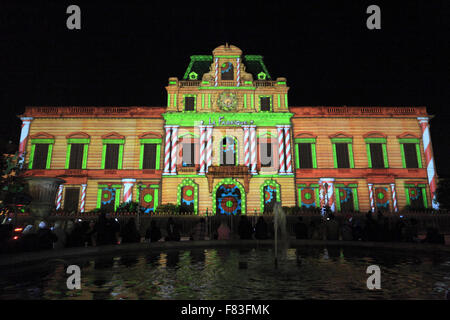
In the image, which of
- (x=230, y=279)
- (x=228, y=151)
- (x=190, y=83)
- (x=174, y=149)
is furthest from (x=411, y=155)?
(x=230, y=279)

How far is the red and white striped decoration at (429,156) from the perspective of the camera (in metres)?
26.3

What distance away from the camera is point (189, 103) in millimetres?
27984

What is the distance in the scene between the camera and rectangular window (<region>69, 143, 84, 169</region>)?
89.8 ft

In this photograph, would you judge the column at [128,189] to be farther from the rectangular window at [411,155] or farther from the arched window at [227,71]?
the rectangular window at [411,155]

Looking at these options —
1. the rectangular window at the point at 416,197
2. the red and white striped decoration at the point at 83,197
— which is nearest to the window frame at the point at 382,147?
the rectangular window at the point at 416,197

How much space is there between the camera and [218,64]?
94.5 feet

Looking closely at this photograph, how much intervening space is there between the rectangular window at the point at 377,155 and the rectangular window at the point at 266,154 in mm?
10625

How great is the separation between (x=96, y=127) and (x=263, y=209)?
63.7ft

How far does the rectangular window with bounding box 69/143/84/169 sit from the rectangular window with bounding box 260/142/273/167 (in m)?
18.6

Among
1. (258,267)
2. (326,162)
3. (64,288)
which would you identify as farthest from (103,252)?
(326,162)

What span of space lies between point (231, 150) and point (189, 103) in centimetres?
667

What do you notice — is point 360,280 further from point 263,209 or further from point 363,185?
point 363,185

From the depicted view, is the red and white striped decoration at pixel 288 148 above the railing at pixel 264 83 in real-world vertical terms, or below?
below

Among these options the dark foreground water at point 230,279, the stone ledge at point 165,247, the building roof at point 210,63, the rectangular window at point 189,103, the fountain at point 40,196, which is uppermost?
the building roof at point 210,63
